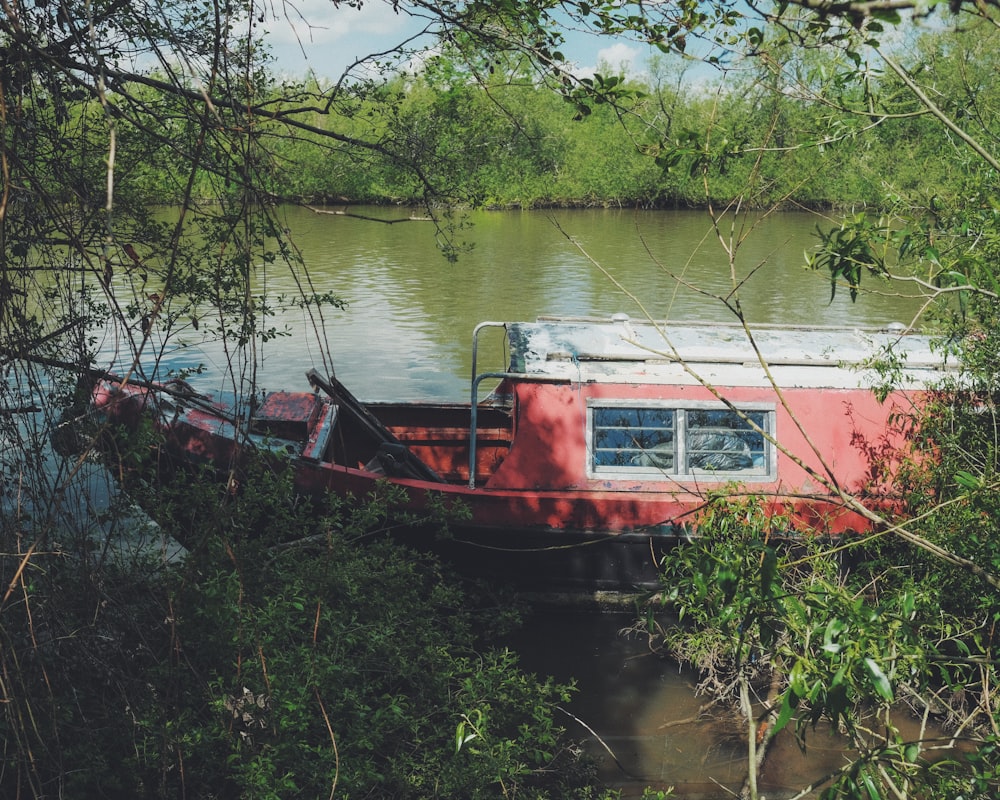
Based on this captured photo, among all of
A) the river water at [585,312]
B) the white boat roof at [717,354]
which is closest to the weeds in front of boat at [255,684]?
the river water at [585,312]

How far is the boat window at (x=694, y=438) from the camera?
6.79 meters

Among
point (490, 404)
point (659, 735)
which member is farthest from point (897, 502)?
point (490, 404)

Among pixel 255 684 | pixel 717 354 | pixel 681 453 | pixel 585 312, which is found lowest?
pixel 255 684

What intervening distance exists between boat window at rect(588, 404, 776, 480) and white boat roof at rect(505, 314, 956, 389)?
236 mm

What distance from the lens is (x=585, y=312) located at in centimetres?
1925

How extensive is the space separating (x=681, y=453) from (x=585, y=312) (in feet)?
41.5

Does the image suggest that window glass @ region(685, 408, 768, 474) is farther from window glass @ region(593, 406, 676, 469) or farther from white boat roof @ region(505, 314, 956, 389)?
white boat roof @ region(505, 314, 956, 389)

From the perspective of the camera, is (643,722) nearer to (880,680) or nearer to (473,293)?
(880,680)

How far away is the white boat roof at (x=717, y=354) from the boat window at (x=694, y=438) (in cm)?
24

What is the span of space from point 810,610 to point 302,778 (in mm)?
2463

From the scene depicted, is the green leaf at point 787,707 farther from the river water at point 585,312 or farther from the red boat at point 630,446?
the red boat at point 630,446

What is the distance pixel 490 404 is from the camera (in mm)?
8789

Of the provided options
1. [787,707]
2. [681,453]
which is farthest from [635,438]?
[787,707]

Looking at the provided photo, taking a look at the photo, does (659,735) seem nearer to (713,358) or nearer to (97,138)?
(713,358)
